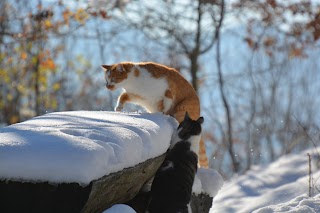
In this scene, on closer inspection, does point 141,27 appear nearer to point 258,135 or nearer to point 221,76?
point 221,76

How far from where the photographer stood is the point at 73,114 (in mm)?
4527

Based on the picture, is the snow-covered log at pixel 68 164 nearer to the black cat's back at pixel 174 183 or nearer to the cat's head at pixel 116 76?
the black cat's back at pixel 174 183

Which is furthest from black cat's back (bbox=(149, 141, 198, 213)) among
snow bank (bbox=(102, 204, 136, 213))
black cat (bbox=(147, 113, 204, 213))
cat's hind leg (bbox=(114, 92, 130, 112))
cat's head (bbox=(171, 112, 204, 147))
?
cat's hind leg (bbox=(114, 92, 130, 112))

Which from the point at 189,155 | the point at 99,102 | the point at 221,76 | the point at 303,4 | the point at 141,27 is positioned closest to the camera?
the point at 189,155

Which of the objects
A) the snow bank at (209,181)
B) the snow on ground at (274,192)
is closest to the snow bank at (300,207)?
the snow on ground at (274,192)

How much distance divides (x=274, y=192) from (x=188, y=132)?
2.78 m

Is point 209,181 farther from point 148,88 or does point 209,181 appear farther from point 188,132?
point 148,88

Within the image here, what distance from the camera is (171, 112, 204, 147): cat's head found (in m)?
4.65

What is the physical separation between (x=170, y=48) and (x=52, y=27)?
289 cm

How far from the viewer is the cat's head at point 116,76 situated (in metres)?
5.22

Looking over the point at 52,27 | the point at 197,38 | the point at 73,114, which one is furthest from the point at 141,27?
the point at 73,114

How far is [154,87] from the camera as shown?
5.11 meters

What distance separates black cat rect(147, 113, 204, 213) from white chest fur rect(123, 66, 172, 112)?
0.51 m

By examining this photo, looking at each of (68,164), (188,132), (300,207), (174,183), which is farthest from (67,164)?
(300,207)
